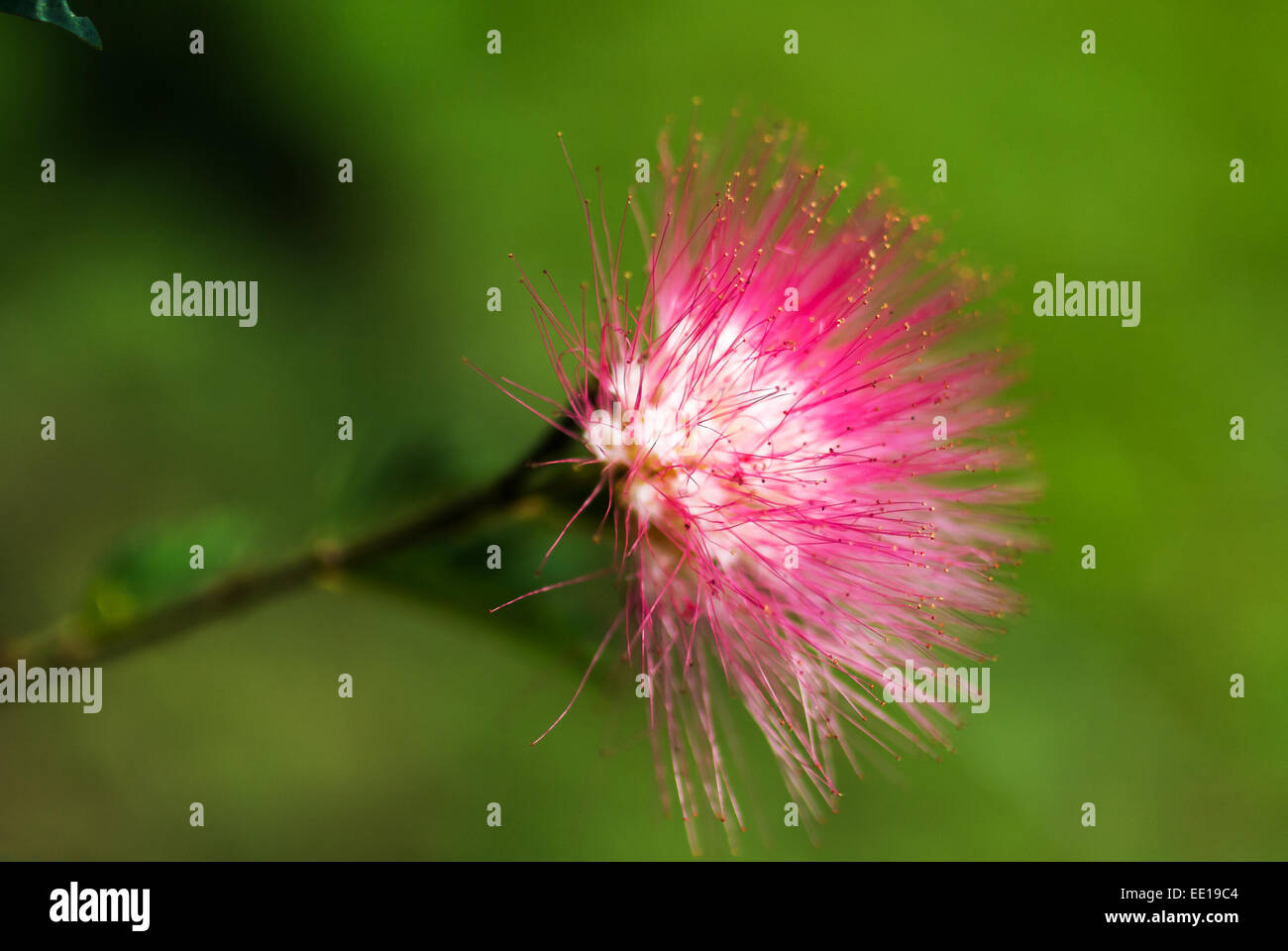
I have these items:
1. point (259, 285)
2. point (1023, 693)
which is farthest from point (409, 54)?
point (1023, 693)

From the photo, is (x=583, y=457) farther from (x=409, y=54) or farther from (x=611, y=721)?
(x=409, y=54)

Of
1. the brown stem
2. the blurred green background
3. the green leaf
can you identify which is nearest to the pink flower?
the brown stem

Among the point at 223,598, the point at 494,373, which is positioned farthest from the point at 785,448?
the point at 494,373

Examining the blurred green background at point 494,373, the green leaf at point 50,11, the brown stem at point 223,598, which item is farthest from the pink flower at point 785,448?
the blurred green background at point 494,373

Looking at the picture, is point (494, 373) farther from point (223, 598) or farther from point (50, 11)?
point (50, 11)

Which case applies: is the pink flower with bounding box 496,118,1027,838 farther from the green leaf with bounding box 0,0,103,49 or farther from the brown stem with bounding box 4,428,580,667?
the green leaf with bounding box 0,0,103,49
